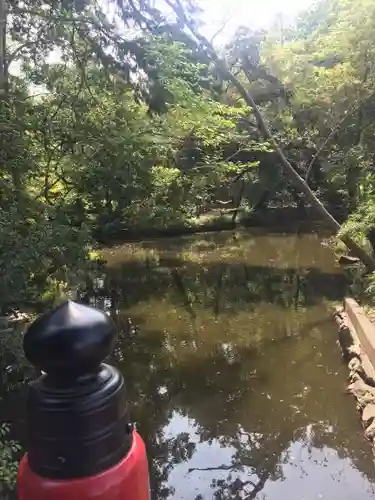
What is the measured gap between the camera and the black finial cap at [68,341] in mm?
757

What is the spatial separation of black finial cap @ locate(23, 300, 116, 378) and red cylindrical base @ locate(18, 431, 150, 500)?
0.15 metres

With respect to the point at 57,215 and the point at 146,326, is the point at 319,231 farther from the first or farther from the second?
the point at 57,215

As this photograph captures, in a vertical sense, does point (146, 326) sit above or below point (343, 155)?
below

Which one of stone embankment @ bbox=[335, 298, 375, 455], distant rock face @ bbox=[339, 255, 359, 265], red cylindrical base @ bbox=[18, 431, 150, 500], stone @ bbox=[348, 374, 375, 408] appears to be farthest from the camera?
distant rock face @ bbox=[339, 255, 359, 265]

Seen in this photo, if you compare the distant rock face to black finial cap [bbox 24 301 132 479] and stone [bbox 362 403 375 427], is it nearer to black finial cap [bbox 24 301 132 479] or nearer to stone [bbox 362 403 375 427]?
stone [bbox 362 403 375 427]

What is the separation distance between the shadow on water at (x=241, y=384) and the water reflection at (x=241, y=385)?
0.02 meters

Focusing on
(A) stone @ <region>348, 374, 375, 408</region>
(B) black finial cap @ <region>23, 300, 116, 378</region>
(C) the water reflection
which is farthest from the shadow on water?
(B) black finial cap @ <region>23, 300, 116, 378</region>

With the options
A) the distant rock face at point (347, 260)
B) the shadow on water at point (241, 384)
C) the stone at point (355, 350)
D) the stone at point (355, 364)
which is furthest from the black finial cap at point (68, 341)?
the distant rock face at point (347, 260)

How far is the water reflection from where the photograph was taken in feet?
14.3

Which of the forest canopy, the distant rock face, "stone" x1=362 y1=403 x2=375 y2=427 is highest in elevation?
the forest canopy

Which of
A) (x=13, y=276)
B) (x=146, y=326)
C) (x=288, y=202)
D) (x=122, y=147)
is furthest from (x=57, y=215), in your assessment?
(x=288, y=202)

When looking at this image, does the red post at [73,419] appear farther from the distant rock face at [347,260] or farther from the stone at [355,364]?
the distant rock face at [347,260]

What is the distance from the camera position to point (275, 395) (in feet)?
19.1

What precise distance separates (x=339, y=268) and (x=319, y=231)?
6.12m
